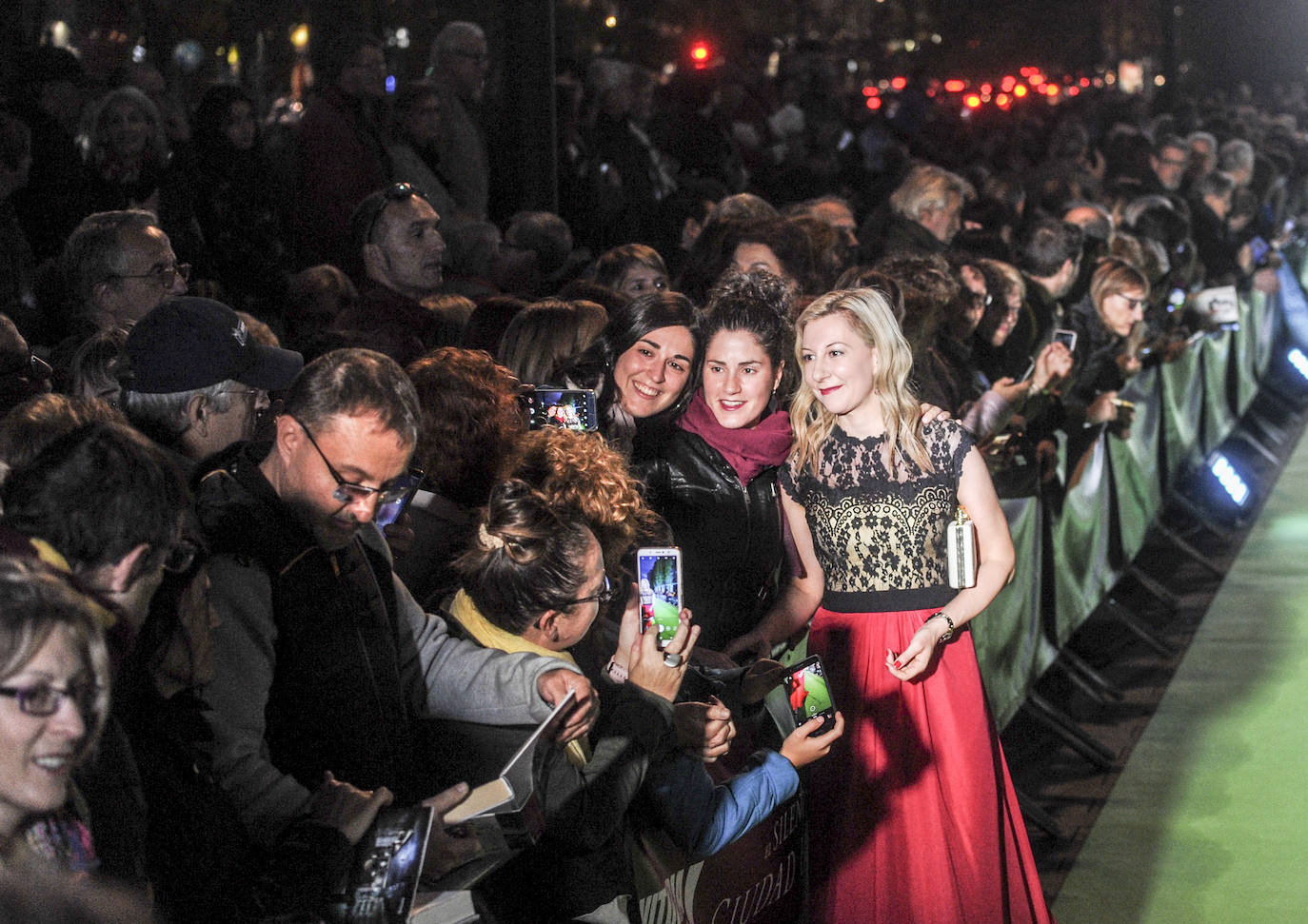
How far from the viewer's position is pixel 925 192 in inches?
304

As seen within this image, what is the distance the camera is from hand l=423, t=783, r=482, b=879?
2.58m

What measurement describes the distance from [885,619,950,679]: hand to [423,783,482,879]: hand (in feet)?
6.26

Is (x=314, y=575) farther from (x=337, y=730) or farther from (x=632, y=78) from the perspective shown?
(x=632, y=78)

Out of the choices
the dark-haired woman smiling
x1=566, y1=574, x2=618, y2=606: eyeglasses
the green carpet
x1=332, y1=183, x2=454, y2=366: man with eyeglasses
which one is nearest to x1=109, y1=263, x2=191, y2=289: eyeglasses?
x1=332, y1=183, x2=454, y2=366: man with eyeglasses

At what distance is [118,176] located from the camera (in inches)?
273

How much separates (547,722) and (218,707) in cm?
55

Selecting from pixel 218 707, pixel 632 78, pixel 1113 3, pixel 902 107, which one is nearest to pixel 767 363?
pixel 218 707

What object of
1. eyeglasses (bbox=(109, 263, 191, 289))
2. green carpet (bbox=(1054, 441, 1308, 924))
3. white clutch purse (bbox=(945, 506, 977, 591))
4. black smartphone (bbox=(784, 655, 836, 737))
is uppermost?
eyeglasses (bbox=(109, 263, 191, 289))

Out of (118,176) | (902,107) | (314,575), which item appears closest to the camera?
(314,575)

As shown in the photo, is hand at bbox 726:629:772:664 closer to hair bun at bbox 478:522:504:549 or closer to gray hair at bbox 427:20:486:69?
hair bun at bbox 478:522:504:549

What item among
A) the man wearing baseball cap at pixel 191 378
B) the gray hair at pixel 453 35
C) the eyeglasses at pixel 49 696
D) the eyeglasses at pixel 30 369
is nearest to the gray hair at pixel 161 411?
the man wearing baseball cap at pixel 191 378

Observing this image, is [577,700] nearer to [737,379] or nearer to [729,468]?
[729,468]

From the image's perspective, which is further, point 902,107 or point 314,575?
point 902,107

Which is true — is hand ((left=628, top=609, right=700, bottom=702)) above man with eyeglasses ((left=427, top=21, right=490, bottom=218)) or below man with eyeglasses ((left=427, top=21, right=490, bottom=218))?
below
